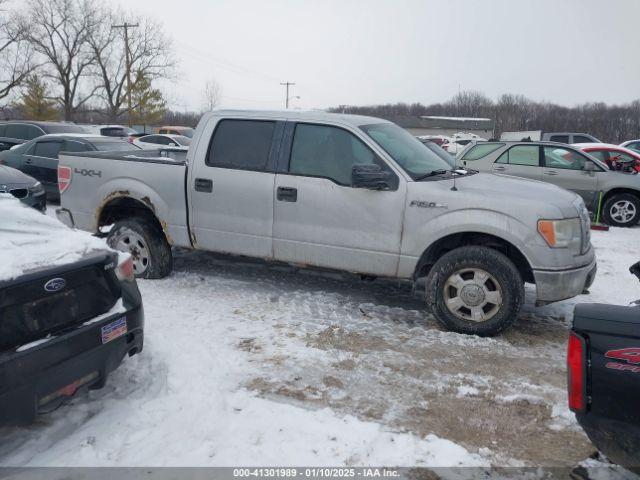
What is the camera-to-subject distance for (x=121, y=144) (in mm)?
12039

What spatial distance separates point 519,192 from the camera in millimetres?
4680

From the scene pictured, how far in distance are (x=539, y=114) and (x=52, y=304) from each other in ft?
282

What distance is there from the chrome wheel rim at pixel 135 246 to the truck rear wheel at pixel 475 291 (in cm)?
324

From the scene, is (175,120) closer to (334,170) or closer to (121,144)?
(121,144)

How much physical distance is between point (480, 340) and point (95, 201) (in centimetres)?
447

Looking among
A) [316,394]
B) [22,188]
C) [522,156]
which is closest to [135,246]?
[316,394]

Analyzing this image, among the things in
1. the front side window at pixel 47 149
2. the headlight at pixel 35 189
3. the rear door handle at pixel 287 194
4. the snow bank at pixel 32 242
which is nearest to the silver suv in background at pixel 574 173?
the rear door handle at pixel 287 194

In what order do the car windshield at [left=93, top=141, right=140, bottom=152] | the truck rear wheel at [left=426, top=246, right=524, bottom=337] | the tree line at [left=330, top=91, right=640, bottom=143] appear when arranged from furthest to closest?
the tree line at [left=330, top=91, right=640, bottom=143] → the car windshield at [left=93, top=141, right=140, bottom=152] → the truck rear wheel at [left=426, top=246, right=524, bottom=337]

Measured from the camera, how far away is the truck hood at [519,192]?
4.53m

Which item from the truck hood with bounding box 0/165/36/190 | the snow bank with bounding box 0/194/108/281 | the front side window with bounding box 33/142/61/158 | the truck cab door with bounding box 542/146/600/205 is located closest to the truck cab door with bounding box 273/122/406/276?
the snow bank with bounding box 0/194/108/281

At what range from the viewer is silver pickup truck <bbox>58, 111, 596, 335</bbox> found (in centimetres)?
452

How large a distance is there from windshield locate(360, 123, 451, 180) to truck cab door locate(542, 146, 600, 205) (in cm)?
627

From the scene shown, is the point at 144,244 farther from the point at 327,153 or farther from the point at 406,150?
the point at 406,150

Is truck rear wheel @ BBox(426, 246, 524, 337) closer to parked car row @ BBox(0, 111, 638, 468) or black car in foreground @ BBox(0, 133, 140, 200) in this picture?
parked car row @ BBox(0, 111, 638, 468)
